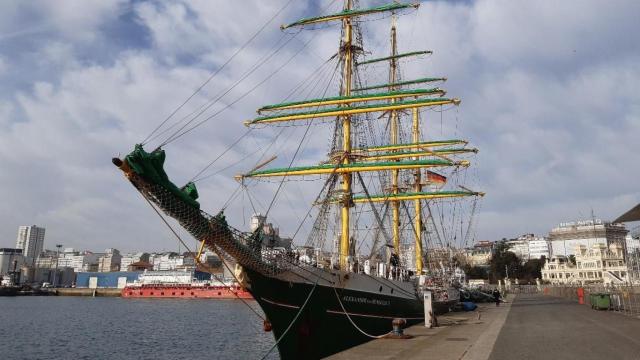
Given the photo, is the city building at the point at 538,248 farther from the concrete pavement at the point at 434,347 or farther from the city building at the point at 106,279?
the concrete pavement at the point at 434,347

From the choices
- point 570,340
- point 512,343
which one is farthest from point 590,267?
point 512,343

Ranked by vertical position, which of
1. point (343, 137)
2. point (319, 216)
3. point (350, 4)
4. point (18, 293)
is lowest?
point (18, 293)

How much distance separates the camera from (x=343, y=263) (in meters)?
22.5

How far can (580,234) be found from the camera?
16412 centimetres

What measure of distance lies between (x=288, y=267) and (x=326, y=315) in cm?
269

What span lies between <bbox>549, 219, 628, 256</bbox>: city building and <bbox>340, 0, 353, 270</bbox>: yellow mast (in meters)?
155

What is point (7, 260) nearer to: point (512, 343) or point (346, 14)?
point (346, 14)

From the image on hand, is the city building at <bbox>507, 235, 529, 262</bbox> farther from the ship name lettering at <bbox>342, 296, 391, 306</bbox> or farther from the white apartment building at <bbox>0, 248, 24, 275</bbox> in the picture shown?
the white apartment building at <bbox>0, 248, 24, 275</bbox>

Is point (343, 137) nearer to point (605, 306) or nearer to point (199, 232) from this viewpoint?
point (199, 232)

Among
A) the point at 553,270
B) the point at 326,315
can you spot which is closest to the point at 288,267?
the point at 326,315

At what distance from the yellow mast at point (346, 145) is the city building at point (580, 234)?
155 m

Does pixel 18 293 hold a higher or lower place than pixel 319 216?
lower

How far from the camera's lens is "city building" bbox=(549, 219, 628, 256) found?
6171 inches

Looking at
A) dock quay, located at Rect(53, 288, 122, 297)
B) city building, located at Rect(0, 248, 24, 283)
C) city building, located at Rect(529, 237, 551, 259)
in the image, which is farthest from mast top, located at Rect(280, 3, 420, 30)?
city building, located at Rect(0, 248, 24, 283)
